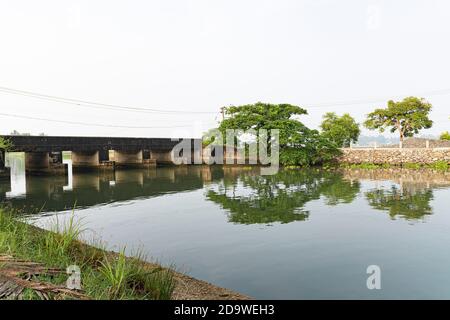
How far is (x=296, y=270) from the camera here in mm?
7926

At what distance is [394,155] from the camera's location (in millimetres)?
41094

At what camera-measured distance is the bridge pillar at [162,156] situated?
1956 inches

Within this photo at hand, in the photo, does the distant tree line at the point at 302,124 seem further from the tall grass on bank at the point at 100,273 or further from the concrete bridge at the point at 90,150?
the tall grass on bank at the point at 100,273

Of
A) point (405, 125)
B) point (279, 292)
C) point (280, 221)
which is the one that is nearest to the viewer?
point (279, 292)

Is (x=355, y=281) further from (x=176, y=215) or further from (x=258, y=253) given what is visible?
(x=176, y=215)

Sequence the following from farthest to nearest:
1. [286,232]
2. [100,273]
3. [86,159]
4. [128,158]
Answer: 1. [128,158]
2. [86,159]
3. [286,232]
4. [100,273]

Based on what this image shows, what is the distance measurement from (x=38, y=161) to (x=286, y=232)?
34.2 metres

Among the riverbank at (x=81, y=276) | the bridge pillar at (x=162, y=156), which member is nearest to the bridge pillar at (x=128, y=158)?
the bridge pillar at (x=162, y=156)

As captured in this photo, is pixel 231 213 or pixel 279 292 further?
pixel 231 213

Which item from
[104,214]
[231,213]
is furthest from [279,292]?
[104,214]

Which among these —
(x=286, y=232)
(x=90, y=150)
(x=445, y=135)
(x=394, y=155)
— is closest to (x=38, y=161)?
(x=90, y=150)

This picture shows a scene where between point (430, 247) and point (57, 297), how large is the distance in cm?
938

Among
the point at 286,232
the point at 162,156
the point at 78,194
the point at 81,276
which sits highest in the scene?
the point at 162,156

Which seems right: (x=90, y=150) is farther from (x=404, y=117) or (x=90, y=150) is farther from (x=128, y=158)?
(x=404, y=117)
